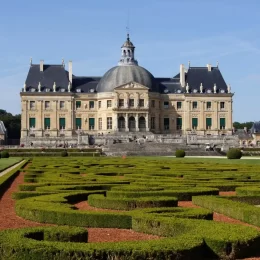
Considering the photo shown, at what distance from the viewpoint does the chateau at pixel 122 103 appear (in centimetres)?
7325

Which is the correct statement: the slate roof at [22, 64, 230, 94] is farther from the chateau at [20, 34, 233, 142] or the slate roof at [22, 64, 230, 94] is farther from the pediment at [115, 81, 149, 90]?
the pediment at [115, 81, 149, 90]

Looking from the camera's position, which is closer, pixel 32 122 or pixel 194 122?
pixel 32 122

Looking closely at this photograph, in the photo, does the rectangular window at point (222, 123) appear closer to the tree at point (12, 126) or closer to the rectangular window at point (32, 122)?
the rectangular window at point (32, 122)

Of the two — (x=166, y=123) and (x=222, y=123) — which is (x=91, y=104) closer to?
(x=166, y=123)

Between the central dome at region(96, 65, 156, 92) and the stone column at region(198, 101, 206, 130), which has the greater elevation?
the central dome at region(96, 65, 156, 92)

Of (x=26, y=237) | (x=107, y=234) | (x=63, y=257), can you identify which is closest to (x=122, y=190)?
(x=107, y=234)

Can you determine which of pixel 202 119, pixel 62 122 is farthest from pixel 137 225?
pixel 202 119

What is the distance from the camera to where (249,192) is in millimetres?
13789

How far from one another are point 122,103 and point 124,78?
140 inches

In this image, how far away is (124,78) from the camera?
74250 millimetres

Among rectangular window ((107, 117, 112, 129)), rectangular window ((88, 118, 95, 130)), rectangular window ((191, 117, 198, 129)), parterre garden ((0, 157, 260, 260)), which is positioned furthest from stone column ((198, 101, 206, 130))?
parterre garden ((0, 157, 260, 260))

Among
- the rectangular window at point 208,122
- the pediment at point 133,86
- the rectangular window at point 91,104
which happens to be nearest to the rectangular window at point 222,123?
the rectangular window at point 208,122

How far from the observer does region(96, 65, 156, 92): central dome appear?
7419 cm

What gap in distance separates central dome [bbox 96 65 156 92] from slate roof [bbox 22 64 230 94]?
44.4 inches
